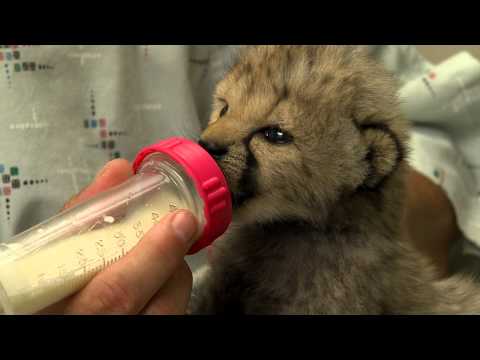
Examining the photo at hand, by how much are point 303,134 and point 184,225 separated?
238 millimetres

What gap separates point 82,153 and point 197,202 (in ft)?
1.90

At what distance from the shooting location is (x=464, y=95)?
1.58m

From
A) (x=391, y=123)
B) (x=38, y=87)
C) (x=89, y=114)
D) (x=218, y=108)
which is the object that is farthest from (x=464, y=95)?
(x=38, y=87)

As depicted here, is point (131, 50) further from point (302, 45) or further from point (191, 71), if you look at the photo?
point (302, 45)

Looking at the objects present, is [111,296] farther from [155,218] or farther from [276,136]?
[276,136]

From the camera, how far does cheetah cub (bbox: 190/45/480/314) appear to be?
2.64 ft

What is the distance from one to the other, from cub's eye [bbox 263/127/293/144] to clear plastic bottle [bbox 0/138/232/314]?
119 mm

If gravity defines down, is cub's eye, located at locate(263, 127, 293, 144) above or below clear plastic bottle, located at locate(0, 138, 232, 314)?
above

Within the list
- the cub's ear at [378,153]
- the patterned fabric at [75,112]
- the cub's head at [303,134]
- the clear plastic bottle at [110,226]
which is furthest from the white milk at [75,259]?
the patterned fabric at [75,112]

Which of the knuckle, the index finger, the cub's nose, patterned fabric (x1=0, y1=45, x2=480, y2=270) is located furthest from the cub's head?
patterned fabric (x1=0, y1=45, x2=480, y2=270)

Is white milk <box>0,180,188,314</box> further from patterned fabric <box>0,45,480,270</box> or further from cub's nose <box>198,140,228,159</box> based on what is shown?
patterned fabric <box>0,45,480,270</box>

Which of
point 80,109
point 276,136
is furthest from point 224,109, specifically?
point 80,109
